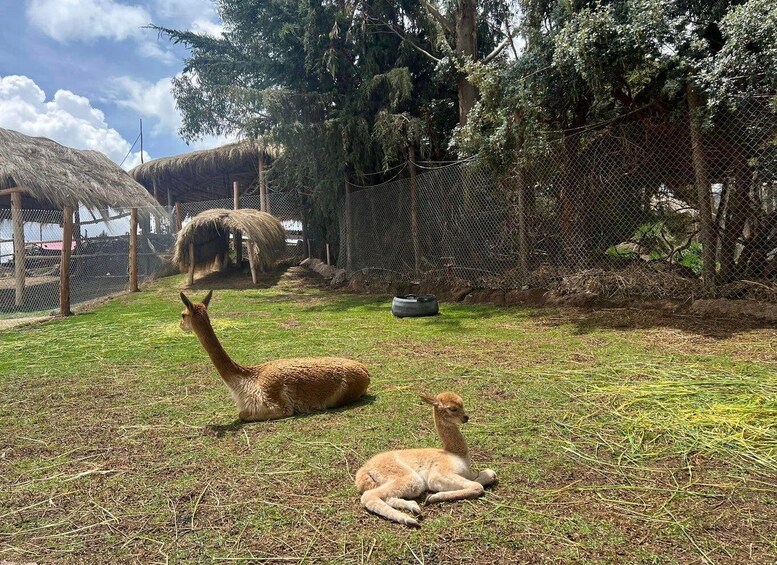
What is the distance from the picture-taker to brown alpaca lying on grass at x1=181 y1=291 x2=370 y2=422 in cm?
315

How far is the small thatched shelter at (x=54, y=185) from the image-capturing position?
11867 millimetres

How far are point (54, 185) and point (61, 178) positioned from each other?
26.8 inches

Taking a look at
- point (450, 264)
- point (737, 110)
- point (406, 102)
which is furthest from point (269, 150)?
point (737, 110)

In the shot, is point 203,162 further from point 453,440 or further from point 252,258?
point 453,440

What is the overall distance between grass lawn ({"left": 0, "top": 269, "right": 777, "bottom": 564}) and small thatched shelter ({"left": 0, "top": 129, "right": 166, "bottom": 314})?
28.0 feet

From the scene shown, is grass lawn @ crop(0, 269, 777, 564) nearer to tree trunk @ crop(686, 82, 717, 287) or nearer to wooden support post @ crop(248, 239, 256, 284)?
tree trunk @ crop(686, 82, 717, 287)

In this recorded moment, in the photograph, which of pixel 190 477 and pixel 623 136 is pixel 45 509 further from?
pixel 623 136

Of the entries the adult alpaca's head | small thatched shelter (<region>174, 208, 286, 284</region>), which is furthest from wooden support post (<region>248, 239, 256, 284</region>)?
the adult alpaca's head

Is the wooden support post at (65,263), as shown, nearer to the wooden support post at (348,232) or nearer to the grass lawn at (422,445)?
the grass lawn at (422,445)

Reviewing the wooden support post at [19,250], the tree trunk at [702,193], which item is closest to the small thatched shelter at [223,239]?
the wooden support post at [19,250]

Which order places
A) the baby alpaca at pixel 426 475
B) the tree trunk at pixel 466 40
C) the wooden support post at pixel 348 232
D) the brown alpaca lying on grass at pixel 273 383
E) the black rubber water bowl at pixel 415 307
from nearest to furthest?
the baby alpaca at pixel 426 475, the brown alpaca lying on grass at pixel 273 383, the black rubber water bowl at pixel 415 307, the tree trunk at pixel 466 40, the wooden support post at pixel 348 232

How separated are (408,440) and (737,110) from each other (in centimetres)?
513

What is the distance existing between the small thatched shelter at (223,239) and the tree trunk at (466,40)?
6.95m

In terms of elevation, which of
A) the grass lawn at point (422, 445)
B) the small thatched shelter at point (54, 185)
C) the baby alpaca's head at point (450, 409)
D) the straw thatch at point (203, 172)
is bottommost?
the grass lawn at point (422, 445)
